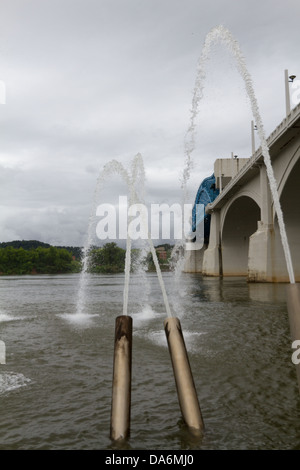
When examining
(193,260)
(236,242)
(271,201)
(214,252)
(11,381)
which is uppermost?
(271,201)

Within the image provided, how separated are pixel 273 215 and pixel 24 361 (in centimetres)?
3250

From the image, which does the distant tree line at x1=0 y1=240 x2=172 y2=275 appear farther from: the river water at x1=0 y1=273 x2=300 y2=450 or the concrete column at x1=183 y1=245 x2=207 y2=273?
the river water at x1=0 y1=273 x2=300 y2=450

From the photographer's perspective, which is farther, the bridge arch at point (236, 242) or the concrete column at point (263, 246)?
the bridge arch at point (236, 242)

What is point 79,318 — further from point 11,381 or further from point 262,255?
point 262,255

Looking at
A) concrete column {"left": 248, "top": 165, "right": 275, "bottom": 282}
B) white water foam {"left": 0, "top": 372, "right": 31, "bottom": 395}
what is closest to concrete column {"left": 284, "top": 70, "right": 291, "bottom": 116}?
concrete column {"left": 248, "top": 165, "right": 275, "bottom": 282}

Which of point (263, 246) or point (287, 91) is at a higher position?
point (287, 91)

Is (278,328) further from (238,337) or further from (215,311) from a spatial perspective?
(215,311)

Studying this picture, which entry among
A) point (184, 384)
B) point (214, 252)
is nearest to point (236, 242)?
point (214, 252)

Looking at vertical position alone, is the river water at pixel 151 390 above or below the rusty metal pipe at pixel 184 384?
below

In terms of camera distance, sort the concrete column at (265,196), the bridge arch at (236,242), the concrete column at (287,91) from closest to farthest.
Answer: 1. the concrete column at (287,91)
2. the concrete column at (265,196)
3. the bridge arch at (236,242)

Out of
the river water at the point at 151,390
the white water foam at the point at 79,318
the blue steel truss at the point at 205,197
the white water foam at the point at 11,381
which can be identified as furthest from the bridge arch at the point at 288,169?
the blue steel truss at the point at 205,197

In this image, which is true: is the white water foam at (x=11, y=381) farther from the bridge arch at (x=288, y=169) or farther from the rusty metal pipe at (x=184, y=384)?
the bridge arch at (x=288, y=169)

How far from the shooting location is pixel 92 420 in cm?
430

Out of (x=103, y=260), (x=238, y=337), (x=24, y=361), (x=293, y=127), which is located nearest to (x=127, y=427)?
(x=24, y=361)
